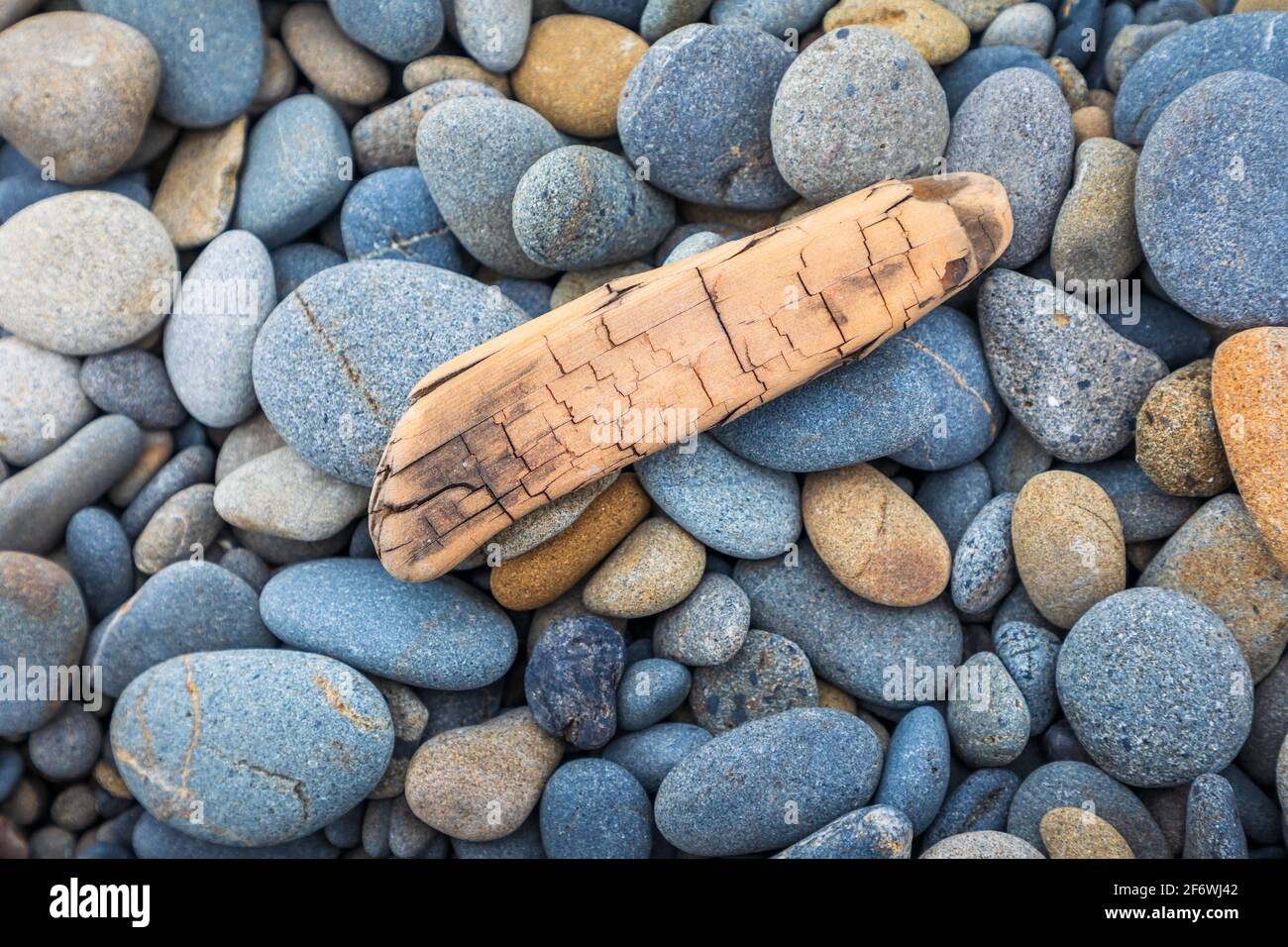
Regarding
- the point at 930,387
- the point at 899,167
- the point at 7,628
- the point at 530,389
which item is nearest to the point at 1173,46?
the point at 899,167

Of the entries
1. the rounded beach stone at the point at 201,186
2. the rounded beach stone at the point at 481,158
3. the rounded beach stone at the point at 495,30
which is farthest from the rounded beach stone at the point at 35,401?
the rounded beach stone at the point at 495,30

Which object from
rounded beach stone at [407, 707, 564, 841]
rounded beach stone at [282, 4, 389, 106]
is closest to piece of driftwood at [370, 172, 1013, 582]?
rounded beach stone at [407, 707, 564, 841]

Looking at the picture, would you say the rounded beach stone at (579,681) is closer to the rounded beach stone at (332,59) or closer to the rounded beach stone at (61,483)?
the rounded beach stone at (61,483)

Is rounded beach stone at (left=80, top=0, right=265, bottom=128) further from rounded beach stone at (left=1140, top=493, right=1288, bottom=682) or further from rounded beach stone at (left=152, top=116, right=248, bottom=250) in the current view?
rounded beach stone at (left=1140, top=493, right=1288, bottom=682)

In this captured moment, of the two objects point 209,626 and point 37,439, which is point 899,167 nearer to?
point 209,626

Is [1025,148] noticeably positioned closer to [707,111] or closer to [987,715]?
[707,111]

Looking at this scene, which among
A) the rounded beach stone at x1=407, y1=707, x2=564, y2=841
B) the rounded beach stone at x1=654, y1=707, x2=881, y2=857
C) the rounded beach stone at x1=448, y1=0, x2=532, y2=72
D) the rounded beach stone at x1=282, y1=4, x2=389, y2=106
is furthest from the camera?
the rounded beach stone at x1=282, y1=4, x2=389, y2=106

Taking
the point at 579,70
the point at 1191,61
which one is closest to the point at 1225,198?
the point at 1191,61
